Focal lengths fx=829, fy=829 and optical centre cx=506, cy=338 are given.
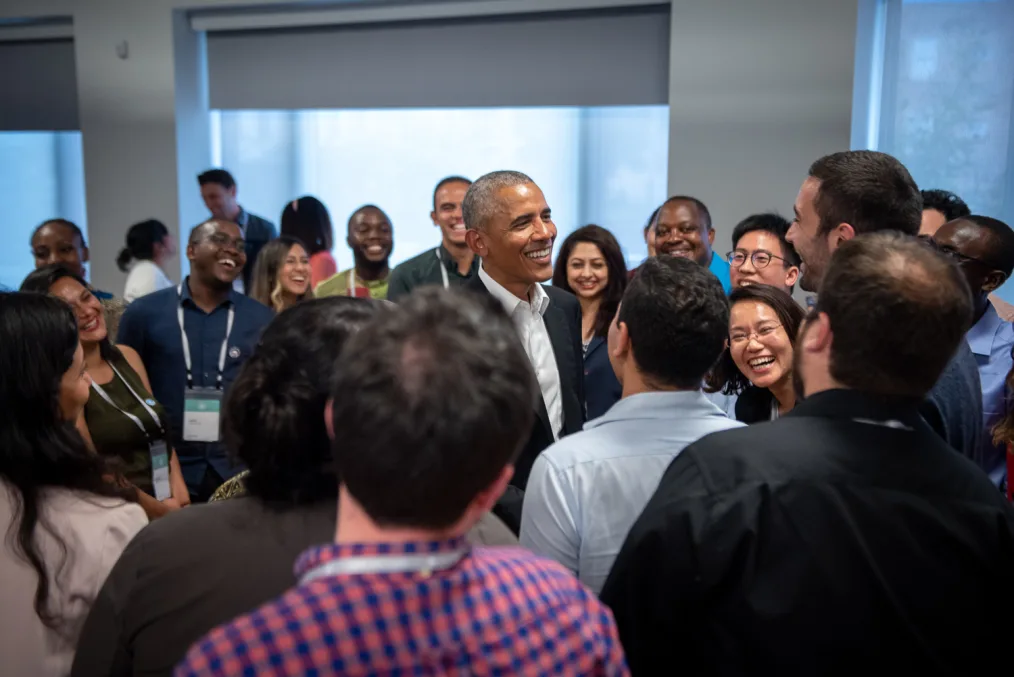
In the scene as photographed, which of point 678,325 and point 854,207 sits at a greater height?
point 854,207

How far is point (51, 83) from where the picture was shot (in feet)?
20.7

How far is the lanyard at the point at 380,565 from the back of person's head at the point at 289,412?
0.34 m

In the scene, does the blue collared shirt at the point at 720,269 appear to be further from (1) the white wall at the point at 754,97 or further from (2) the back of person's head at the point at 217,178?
(2) the back of person's head at the point at 217,178

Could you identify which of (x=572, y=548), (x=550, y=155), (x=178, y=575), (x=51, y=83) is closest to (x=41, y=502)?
(x=178, y=575)

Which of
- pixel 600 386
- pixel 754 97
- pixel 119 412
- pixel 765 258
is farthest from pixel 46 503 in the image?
pixel 754 97

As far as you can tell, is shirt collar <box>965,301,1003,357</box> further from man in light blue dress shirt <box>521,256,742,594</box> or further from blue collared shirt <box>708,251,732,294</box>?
blue collared shirt <box>708,251,732,294</box>

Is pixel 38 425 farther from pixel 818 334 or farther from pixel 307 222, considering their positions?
pixel 307 222

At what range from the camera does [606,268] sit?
3445 mm

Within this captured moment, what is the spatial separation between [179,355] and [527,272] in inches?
51.7

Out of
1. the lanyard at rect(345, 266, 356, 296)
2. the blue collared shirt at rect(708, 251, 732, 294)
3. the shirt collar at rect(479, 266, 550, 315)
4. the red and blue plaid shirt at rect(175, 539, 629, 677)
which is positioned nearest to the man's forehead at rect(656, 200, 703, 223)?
the blue collared shirt at rect(708, 251, 732, 294)

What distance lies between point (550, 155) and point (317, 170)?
5.66ft

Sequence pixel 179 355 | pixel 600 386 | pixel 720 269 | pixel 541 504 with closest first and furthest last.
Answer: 1. pixel 541 504
2. pixel 179 355
3. pixel 600 386
4. pixel 720 269

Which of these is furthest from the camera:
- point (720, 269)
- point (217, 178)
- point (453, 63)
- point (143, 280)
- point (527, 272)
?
point (453, 63)

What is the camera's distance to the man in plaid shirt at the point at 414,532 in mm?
659
